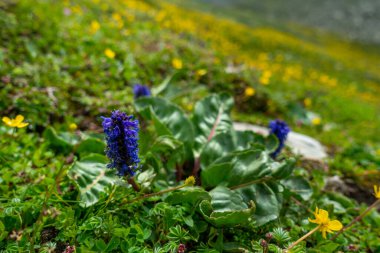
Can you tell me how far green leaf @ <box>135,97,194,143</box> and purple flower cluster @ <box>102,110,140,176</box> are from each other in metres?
1.06

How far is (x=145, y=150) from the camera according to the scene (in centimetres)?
305

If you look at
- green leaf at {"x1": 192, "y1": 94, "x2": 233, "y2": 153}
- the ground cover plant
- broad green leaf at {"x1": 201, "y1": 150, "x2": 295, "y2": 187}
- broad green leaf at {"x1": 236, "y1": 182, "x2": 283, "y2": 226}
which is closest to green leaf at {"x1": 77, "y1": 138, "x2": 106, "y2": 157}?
A: the ground cover plant

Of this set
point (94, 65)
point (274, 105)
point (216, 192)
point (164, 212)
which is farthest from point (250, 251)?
point (274, 105)

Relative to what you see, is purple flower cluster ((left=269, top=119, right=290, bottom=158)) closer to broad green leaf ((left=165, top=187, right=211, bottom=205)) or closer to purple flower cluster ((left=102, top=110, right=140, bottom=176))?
broad green leaf ((left=165, top=187, right=211, bottom=205))

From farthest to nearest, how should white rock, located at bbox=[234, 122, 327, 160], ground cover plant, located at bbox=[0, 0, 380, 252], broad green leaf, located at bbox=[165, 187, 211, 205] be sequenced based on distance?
white rock, located at bbox=[234, 122, 327, 160], broad green leaf, located at bbox=[165, 187, 211, 205], ground cover plant, located at bbox=[0, 0, 380, 252]

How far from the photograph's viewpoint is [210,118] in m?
3.53

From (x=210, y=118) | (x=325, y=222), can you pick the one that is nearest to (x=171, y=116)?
(x=210, y=118)

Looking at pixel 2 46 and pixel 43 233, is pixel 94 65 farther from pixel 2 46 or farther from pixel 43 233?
pixel 43 233

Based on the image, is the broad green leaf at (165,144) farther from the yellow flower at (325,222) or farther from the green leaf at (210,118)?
the yellow flower at (325,222)

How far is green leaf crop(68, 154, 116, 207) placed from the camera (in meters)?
2.56

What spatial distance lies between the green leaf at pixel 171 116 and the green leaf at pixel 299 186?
3.19 ft

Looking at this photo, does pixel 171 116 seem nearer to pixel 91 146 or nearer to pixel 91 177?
pixel 91 146

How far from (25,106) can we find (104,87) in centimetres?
121

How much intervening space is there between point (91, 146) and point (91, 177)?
1.71 feet
